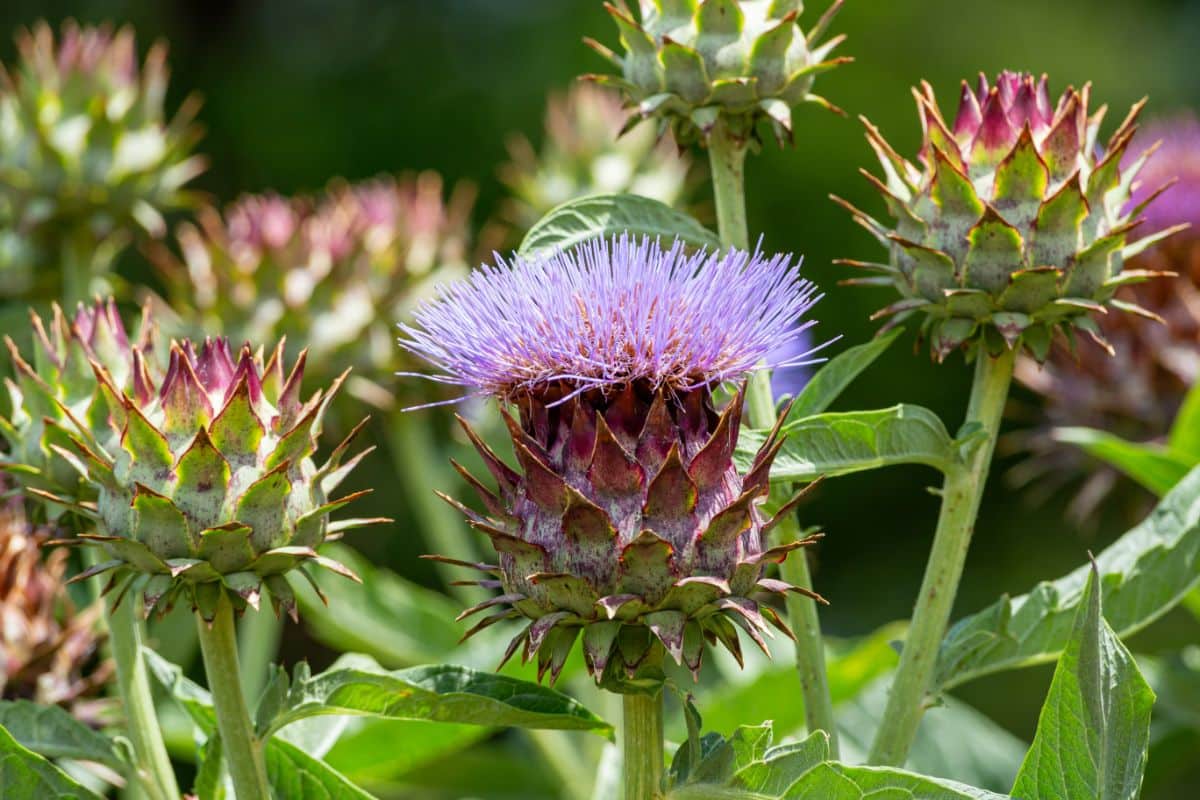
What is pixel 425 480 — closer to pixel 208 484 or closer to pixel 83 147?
pixel 83 147

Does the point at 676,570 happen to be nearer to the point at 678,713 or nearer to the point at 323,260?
the point at 678,713

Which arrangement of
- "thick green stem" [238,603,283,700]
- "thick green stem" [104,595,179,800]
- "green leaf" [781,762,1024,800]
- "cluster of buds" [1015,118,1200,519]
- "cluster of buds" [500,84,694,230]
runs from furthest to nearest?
1. "cluster of buds" [500,84,694,230]
2. "cluster of buds" [1015,118,1200,519]
3. "thick green stem" [238,603,283,700]
4. "thick green stem" [104,595,179,800]
5. "green leaf" [781,762,1024,800]

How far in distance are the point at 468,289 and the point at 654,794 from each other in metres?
0.30

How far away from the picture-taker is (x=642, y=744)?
0.81 meters

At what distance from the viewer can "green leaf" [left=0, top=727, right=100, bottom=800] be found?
2.62 feet

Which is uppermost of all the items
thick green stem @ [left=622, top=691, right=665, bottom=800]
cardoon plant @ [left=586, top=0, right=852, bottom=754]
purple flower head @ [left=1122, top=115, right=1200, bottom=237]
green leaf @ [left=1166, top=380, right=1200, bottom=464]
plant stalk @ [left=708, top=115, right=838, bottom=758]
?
purple flower head @ [left=1122, top=115, right=1200, bottom=237]

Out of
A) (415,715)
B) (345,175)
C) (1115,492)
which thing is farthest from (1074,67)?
(415,715)

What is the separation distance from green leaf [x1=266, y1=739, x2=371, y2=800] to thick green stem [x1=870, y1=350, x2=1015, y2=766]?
0.31 meters

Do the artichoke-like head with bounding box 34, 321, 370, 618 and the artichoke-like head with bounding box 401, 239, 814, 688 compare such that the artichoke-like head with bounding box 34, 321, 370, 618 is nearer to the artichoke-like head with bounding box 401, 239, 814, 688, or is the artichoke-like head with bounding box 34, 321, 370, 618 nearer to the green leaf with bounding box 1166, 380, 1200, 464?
the artichoke-like head with bounding box 401, 239, 814, 688

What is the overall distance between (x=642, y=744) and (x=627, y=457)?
15 centimetres

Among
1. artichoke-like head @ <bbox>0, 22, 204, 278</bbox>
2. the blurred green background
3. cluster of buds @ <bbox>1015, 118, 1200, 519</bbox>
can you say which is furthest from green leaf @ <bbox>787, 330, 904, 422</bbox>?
the blurred green background

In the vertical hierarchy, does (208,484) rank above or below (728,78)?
below

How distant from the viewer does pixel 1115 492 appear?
5.23 ft

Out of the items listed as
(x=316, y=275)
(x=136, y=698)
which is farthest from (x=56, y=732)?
(x=316, y=275)
